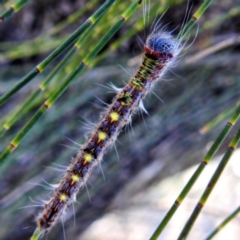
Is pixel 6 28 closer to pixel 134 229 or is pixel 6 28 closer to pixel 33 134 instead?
pixel 33 134

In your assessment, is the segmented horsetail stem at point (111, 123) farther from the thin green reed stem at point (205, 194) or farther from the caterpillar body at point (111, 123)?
the thin green reed stem at point (205, 194)

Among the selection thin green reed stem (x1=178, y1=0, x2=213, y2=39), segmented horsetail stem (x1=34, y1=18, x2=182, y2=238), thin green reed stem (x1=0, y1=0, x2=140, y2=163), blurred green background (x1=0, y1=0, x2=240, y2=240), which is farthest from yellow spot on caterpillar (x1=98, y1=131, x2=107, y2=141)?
blurred green background (x1=0, y1=0, x2=240, y2=240)

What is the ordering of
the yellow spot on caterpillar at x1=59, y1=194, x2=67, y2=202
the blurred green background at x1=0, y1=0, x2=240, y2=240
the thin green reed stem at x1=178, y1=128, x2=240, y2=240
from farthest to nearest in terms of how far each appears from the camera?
the blurred green background at x1=0, y1=0, x2=240, y2=240 → the yellow spot on caterpillar at x1=59, y1=194, x2=67, y2=202 → the thin green reed stem at x1=178, y1=128, x2=240, y2=240

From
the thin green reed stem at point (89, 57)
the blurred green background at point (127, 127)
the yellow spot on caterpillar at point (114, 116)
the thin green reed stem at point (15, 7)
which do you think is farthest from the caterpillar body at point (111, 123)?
the blurred green background at point (127, 127)

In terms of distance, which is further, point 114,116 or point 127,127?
point 127,127

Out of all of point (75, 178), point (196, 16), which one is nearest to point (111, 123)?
point (75, 178)

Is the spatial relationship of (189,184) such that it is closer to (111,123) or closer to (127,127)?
(111,123)

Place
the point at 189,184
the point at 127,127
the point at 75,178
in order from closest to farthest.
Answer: the point at 189,184, the point at 75,178, the point at 127,127

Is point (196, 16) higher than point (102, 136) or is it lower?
higher

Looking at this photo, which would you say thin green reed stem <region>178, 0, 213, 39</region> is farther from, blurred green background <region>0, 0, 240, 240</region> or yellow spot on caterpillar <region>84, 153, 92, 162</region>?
blurred green background <region>0, 0, 240, 240</region>
